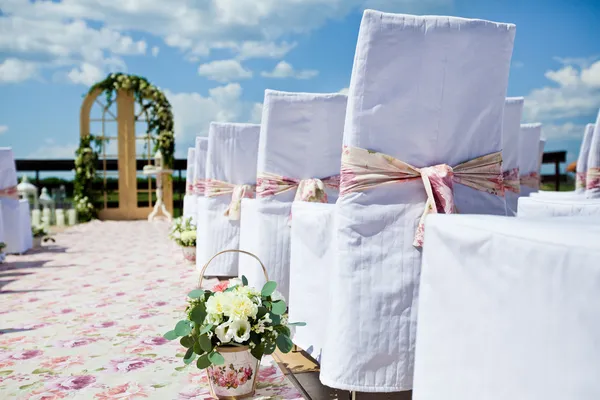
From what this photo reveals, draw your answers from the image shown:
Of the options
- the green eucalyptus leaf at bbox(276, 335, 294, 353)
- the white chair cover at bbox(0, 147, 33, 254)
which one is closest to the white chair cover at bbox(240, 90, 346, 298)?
the green eucalyptus leaf at bbox(276, 335, 294, 353)

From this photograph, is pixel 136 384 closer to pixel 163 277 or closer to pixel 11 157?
pixel 163 277

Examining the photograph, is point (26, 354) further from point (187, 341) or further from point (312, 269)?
point (312, 269)

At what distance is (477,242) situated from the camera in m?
0.82

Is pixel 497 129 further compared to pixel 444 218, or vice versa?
pixel 497 129

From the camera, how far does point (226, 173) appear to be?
3.99 m

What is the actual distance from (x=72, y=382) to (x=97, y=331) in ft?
2.37

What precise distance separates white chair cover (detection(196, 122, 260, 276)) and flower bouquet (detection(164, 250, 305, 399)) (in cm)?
213

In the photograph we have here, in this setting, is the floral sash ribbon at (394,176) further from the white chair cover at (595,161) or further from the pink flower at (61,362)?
the white chair cover at (595,161)

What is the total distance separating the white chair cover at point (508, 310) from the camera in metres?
0.66

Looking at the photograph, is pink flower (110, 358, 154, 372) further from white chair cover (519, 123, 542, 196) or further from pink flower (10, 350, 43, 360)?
white chair cover (519, 123, 542, 196)

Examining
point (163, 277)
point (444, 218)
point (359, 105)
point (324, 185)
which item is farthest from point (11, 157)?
point (444, 218)

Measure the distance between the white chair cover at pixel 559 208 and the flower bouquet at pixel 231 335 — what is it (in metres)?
0.89

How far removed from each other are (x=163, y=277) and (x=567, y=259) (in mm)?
3909

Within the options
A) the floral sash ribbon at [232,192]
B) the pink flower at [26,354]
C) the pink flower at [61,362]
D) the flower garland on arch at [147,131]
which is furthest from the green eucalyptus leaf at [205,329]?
the flower garland on arch at [147,131]
